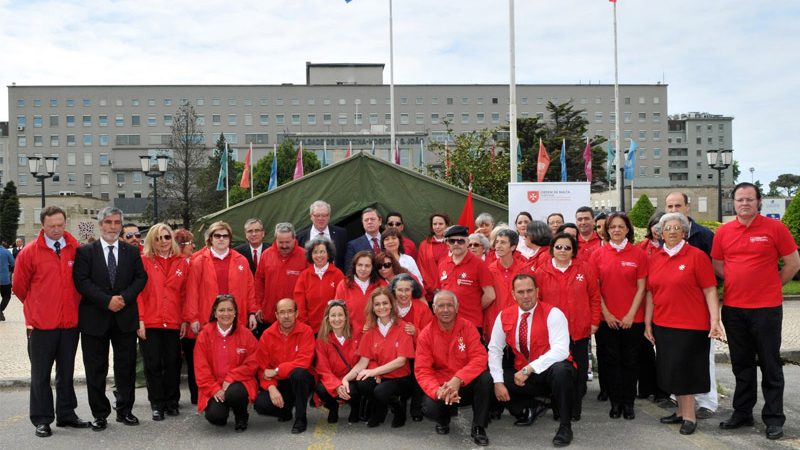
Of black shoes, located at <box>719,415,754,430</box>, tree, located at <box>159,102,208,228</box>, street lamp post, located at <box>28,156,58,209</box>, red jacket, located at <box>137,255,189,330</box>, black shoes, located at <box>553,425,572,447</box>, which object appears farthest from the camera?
tree, located at <box>159,102,208,228</box>

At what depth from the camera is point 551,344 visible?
6.25m

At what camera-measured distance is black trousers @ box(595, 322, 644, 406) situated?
675cm

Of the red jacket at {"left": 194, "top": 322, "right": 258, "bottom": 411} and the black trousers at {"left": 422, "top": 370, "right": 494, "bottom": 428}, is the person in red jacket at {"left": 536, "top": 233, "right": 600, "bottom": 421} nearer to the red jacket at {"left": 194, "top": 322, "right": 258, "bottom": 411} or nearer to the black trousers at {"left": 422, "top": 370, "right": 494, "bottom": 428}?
the black trousers at {"left": 422, "top": 370, "right": 494, "bottom": 428}

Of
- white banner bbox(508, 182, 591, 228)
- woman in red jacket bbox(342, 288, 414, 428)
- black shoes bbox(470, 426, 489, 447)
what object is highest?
white banner bbox(508, 182, 591, 228)

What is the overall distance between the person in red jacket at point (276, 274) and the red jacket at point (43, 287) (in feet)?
6.38

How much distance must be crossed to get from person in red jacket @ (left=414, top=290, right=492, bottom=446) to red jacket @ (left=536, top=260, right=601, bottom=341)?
895 mm

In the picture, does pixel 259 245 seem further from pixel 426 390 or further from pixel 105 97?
pixel 105 97

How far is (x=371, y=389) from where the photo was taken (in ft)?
21.1

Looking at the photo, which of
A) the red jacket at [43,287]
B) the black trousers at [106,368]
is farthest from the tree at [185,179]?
the red jacket at [43,287]

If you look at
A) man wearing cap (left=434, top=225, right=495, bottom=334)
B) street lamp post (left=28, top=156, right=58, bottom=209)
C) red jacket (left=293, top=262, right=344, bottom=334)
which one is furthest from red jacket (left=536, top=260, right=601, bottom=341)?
street lamp post (left=28, top=156, right=58, bottom=209)

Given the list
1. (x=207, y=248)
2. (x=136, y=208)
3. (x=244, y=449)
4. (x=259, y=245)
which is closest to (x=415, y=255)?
(x=259, y=245)

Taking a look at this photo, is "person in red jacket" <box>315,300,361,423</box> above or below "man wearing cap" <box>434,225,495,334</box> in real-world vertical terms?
below

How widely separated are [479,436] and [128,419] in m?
3.21

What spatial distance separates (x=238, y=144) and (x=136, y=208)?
17.4 m
